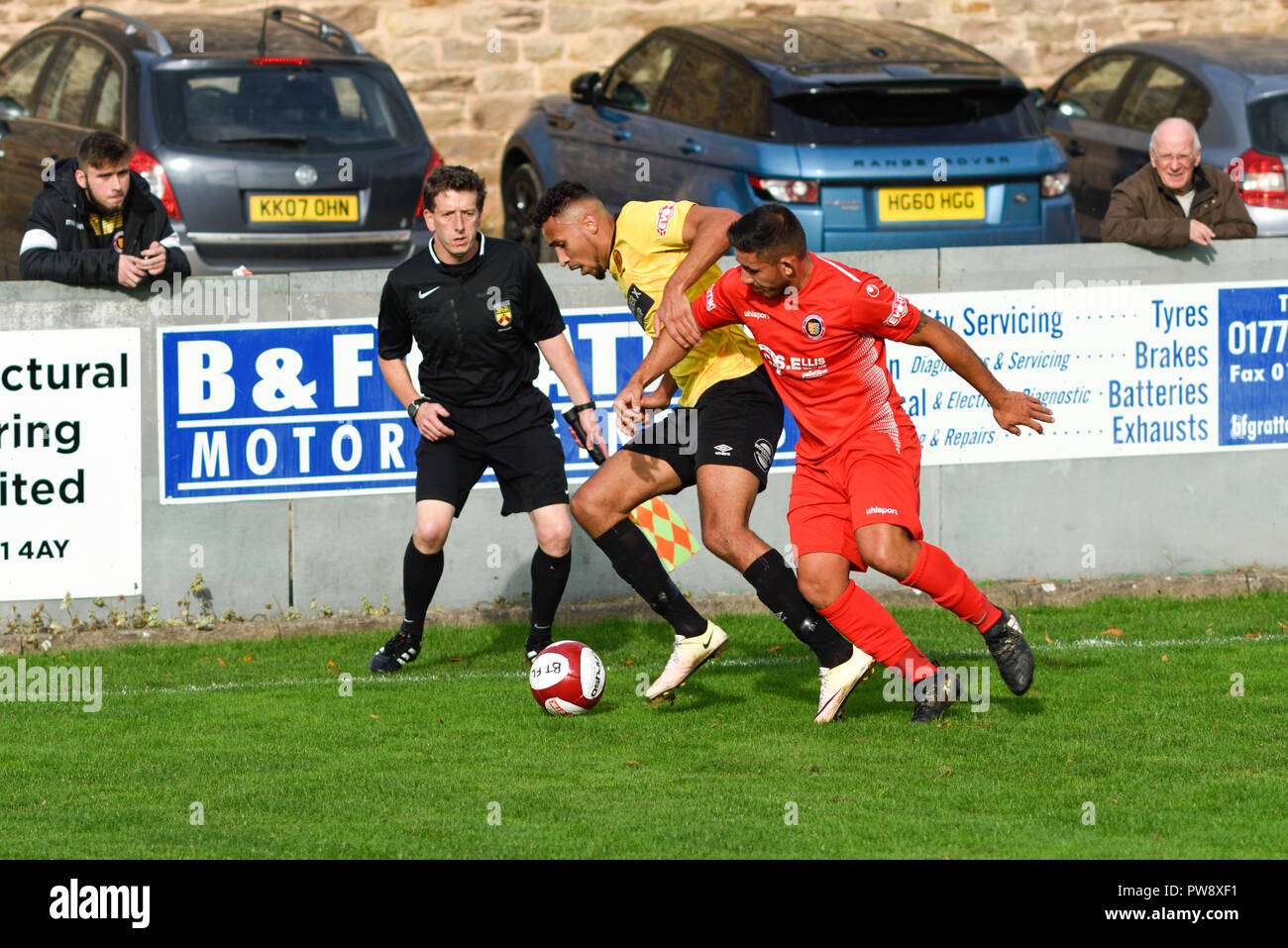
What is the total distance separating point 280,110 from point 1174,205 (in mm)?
5970

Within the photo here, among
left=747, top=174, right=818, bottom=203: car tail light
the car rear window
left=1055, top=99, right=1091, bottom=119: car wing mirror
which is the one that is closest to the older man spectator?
left=747, top=174, right=818, bottom=203: car tail light

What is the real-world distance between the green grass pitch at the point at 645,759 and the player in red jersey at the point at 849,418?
0.45 m

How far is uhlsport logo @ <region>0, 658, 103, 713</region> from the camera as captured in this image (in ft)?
28.7

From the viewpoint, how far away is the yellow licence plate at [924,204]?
12.6 metres

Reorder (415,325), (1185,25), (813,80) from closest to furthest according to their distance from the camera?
(415,325) → (813,80) → (1185,25)

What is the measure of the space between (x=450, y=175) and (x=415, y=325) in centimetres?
72

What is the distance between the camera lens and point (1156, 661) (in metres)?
9.03

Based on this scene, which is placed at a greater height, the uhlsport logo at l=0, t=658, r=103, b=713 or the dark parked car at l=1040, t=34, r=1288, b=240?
the dark parked car at l=1040, t=34, r=1288, b=240

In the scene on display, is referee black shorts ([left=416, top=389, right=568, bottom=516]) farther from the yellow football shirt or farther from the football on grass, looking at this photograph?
the football on grass

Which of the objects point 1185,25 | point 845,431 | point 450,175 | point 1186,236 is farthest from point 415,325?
point 1185,25

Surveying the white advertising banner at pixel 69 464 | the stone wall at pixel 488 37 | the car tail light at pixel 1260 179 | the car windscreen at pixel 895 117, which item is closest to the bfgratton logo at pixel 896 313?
the white advertising banner at pixel 69 464

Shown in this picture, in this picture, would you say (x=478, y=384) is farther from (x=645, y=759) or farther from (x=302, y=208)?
(x=302, y=208)
